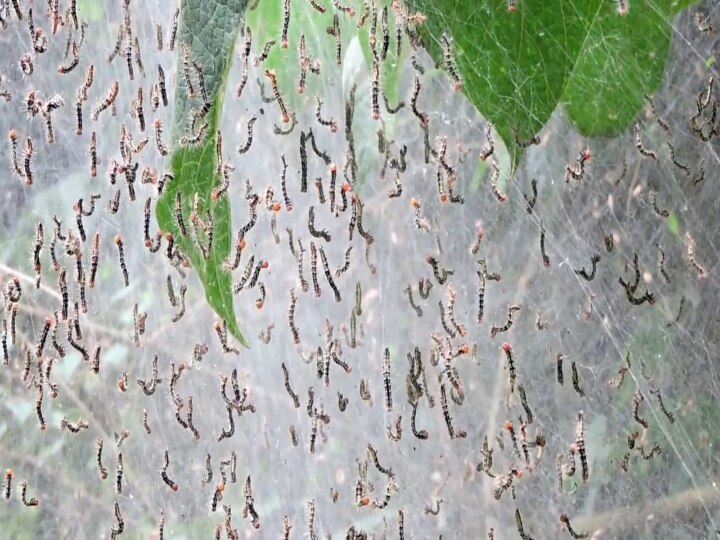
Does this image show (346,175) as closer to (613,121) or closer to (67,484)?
(613,121)

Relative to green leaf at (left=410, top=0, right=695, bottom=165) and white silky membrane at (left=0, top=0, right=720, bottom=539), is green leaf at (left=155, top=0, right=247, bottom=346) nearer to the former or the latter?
green leaf at (left=410, top=0, right=695, bottom=165)

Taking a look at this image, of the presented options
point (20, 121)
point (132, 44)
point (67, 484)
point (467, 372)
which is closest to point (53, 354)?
point (67, 484)

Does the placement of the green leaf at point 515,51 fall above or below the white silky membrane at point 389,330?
above

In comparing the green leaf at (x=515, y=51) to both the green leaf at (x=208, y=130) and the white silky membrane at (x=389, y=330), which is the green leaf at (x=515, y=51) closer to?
the green leaf at (x=208, y=130)

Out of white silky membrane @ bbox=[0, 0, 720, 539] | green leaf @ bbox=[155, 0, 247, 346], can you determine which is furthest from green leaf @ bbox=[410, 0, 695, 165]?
white silky membrane @ bbox=[0, 0, 720, 539]

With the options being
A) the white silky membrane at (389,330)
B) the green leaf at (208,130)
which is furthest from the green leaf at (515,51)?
the white silky membrane at (389,330)

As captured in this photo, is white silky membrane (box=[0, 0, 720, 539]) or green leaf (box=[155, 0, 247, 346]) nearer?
green leaf (box=[155, 0, 247, 346])

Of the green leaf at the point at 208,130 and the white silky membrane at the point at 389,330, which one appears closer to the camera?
the green leaf at the point at 208,130
